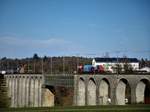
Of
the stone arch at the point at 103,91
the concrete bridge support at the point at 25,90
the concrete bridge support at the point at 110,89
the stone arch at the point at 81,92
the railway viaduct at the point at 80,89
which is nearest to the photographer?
the concrete bridge support at the point at 110,89

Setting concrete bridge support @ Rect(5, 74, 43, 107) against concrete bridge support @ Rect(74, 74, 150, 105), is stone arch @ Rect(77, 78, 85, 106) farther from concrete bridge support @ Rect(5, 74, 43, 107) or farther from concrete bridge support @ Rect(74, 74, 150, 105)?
concrete bridge support @ Rect(5, 74, 43, 107)

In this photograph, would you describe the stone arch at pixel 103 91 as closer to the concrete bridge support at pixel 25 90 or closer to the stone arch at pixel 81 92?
the stone arch at pixel 81 92

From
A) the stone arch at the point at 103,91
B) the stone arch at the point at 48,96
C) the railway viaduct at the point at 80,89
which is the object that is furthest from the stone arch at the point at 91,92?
the stone arch at the point at 48,96

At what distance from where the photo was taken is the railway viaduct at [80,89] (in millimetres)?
54500

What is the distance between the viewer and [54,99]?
95250mm

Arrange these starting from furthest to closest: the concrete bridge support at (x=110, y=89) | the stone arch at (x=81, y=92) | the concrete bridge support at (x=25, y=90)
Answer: the concrete bridge support at (x=25, y=90), the stone arch at (x=81, y=92), the concrete bridge support at (x=110, y=89)

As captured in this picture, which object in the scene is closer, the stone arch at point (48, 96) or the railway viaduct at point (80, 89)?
the railway viaduct at point (80, 89)

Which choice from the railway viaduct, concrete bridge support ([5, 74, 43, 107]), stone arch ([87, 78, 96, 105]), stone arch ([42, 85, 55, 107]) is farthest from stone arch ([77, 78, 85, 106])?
concrete bridge support ([5, 74, 43, 107])

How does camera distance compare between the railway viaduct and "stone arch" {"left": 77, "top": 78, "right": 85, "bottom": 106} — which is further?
"stone arch" {"left": 77, "top": 78, "right": 85, "bottom": 106}

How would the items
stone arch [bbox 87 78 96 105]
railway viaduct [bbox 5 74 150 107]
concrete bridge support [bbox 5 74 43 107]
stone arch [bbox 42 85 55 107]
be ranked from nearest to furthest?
railway viaduct [bbox 5 74 150 107] → stone arch [bbox 87 78 96 105] → stone arch [bbox 42 85 55 107] → concrete bridge support [bbox 5 74 43 107]

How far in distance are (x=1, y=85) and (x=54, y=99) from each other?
91.8 ft

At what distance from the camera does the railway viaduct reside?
2146 inches

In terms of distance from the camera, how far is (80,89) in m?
70.9

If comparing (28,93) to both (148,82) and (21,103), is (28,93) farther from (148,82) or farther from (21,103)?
(148,82)
